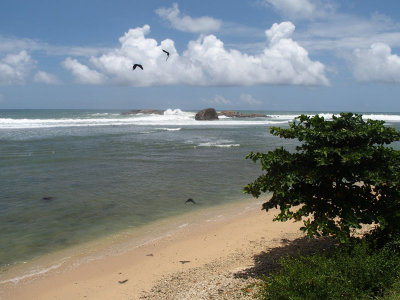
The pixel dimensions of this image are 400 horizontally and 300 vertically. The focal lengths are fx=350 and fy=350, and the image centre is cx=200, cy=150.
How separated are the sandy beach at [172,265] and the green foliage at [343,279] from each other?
739mm

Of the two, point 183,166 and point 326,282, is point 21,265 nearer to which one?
point 326,282

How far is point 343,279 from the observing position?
12.7ft

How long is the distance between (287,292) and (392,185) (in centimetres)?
194

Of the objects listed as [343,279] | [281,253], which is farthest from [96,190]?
[343,279]

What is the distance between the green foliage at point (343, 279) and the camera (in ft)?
12.6

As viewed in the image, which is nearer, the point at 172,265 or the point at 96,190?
the point at 172,265

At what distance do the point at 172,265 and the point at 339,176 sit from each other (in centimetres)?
316

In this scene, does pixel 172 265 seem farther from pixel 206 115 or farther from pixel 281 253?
pixel 206 115

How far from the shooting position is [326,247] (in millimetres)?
5812

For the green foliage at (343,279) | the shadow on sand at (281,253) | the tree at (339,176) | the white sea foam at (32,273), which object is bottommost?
the white sea foam at (32,273)

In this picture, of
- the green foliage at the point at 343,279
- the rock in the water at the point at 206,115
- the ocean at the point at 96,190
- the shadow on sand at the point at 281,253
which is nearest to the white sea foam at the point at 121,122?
the rock in the water at the point at 206,115

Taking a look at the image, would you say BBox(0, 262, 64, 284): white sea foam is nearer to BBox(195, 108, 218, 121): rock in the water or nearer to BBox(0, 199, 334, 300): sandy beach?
BBox(0, 199, 334, 300): sandy beach

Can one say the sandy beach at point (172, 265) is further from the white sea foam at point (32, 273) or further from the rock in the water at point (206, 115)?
the rock in the water at point (206, 115)

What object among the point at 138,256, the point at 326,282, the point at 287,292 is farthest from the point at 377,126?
the point at 138,256
